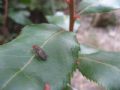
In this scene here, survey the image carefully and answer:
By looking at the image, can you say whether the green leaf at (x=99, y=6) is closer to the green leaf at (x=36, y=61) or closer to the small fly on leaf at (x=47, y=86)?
the green leaf at (x=36, y=61)

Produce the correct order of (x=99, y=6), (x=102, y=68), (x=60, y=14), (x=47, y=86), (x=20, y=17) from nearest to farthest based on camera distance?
(x=47, y=86), (x=102, y=68), (x=99, y=6), (x=60, y=14), (x=20, y=17)

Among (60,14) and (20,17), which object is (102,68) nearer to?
(60,14)

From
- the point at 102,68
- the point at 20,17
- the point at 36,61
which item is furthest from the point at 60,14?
the point at 36,61

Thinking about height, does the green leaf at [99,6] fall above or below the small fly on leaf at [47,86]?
above

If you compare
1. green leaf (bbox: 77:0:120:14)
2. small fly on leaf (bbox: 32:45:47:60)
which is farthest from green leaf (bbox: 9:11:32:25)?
small fly on leaf (bbox: 32:45:47:60)

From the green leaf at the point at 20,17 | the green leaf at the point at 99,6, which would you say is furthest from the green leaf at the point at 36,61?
the green leaf at the point at 20,17

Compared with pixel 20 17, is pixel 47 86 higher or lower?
higher

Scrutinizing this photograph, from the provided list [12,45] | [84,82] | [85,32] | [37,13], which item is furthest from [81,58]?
[85,32]
